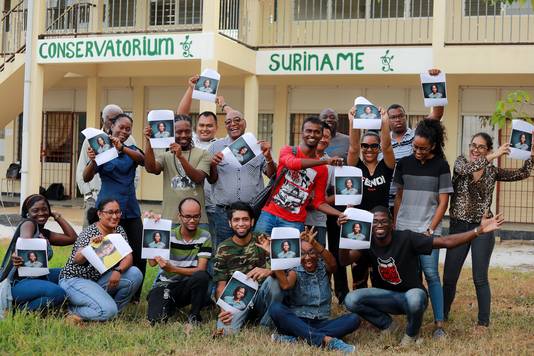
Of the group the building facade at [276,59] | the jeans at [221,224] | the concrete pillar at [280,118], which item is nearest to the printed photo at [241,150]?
the jeans at [221,224]

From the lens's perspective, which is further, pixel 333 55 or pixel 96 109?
pixel 96 109

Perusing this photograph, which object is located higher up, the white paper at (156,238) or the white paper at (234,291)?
the white paper at (156,238)

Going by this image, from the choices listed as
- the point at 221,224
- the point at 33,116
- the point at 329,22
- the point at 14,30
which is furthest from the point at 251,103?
the point at 221,224

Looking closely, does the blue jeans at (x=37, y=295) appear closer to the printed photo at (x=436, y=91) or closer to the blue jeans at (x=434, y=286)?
the blue jeans at (x=434, y=286)

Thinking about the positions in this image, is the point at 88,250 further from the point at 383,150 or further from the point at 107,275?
the point at 383,150

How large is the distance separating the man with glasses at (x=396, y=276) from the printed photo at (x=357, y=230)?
0.10m

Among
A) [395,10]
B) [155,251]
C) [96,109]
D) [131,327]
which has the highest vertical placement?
[395,10]

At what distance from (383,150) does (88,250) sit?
2.39 metres

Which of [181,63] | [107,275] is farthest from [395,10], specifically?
[107,275]

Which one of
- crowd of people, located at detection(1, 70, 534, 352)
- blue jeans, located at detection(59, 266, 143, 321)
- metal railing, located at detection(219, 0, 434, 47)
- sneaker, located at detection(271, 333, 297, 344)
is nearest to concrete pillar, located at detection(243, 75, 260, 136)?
metal railing, located at detection(219, 0, 434, 47)

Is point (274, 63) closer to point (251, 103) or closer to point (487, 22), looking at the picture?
point (251, 103)

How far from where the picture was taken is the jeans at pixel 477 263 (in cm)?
604

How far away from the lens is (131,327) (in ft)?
19.1

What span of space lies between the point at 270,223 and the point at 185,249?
28.9 inches
